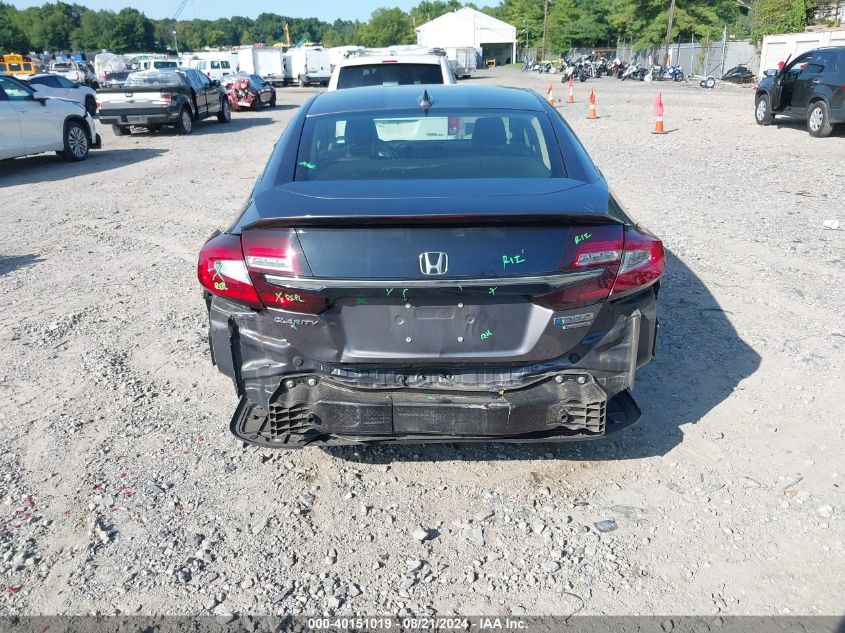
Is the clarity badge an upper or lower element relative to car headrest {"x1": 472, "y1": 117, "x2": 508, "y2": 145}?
lower

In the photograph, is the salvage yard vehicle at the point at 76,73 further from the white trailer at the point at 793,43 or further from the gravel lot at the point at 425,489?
the gravel lot at the point at 425,489

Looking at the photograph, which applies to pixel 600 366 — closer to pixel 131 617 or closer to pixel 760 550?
pixel 760 550

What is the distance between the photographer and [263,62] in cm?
Answer: 4884

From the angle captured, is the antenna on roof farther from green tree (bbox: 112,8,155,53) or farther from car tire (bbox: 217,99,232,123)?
green tree (bbox: 112,8,155,53)

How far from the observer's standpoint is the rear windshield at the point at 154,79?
18.2 m

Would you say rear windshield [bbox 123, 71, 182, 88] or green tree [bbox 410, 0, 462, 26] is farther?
green tree [bbox 410, 0, 462, 26]

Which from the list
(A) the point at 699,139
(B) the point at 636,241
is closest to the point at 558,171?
(B) the point at 636,241

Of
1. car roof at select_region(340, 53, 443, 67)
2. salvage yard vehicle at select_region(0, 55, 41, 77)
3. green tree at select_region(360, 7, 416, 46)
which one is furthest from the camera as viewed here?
green tree at select_region(360, 7, 416, 46)

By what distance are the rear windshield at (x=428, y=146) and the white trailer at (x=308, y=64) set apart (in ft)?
155

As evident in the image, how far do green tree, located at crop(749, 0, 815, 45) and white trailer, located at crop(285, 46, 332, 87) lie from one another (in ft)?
88.1

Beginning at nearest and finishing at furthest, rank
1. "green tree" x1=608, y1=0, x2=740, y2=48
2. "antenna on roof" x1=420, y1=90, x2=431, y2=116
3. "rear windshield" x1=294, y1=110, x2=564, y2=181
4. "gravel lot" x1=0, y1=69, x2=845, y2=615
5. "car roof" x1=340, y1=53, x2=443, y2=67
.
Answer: "gravel lot" x1=0, y1=69, x2=845, y2=615 < "rear windshield" x1=294, y1=110, x2=564, y2=181 < "antenna on roof" x1=420, y1=90, x2=431, y2=116 < "car roof" x1=340, y1=53, x2=443, y2=67 < "green tree" x1=608, y1=0, x2=740, y2=48

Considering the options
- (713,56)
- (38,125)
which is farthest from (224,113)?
(713,56)

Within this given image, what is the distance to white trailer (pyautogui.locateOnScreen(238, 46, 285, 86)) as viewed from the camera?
48.4 meters

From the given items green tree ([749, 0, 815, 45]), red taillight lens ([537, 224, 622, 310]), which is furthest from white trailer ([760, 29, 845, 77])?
red taillight lens ([537, 224, 622, 310])
